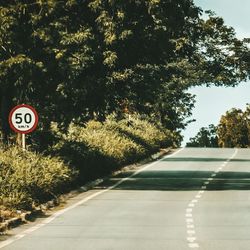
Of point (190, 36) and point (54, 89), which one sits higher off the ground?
point (190, 36)

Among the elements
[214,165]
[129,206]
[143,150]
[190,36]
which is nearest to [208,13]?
[143,150]

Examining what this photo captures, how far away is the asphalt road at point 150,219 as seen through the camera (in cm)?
1281

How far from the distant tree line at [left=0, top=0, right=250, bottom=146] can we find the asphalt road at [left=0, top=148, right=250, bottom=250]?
319 centimetres

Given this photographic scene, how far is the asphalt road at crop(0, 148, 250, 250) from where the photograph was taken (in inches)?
504

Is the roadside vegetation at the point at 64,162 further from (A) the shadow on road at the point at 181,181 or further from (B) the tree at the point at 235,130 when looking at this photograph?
(B) the tree at the point at 235,130

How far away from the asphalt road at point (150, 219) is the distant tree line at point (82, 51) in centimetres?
319

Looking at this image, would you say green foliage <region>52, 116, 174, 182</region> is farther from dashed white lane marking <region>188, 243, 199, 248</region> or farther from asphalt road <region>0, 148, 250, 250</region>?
dashed white lane marking <region>188, 243, 199, 248</region>

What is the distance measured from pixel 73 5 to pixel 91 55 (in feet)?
5.47

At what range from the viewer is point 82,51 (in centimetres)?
2380

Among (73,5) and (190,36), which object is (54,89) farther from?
(190,36)

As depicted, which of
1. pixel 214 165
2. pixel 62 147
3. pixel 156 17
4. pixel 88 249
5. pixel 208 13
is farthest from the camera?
pixel 208 13

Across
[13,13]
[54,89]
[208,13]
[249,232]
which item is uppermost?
[208,13]

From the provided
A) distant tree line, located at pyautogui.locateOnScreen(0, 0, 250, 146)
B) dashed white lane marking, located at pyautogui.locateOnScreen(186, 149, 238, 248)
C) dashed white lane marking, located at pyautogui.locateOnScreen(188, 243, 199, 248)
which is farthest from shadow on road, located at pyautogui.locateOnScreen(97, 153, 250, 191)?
dashed white lane marking, located at pyautogui.locateOnScreen(188, 243, 199, 248)

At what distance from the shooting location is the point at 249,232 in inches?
564
